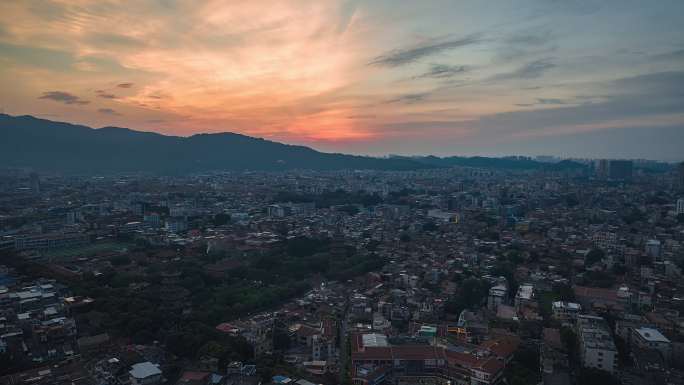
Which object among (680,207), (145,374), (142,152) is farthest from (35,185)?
(680,207)

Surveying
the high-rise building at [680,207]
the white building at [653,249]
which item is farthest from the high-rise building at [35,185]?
the high-rise building at [680,207]

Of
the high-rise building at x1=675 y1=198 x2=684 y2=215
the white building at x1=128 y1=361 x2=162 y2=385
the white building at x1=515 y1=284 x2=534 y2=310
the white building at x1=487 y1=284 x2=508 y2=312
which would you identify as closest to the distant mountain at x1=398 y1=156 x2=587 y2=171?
the high-rise building at x1=675 y1=198 x2=684 y2=215

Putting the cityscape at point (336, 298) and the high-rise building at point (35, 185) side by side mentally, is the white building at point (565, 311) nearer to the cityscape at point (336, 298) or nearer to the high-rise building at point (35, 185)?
the cityscape at point (336, 298)

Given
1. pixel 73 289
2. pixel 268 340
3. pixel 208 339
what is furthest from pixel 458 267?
pixel 73 289

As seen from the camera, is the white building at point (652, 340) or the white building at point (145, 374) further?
the white building at point (652, 340)

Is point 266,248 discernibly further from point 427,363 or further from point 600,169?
point 600,169

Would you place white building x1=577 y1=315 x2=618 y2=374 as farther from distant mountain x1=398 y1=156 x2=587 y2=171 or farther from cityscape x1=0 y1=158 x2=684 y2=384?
distant mountain x1=398 y1=156 x2=587 y2=171
